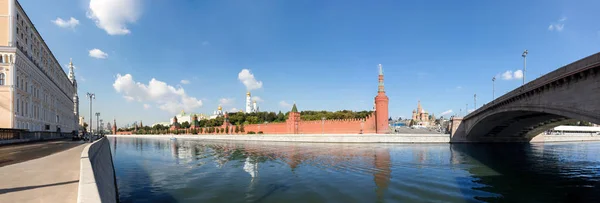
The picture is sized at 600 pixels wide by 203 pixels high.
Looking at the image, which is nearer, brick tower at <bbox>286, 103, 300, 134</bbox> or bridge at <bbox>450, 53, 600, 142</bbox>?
bridge at <bbox>450, 53, 600, 142</bbox>

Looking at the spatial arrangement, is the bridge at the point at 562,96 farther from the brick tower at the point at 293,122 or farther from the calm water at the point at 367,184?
the brick tower at the point at 293,122

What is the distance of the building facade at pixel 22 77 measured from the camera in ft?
107

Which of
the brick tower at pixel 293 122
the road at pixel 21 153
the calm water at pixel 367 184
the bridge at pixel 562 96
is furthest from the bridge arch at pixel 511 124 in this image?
the brick tower at pixel 293 122

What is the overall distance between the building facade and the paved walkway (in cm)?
3074

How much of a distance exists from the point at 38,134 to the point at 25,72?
750 centimetres

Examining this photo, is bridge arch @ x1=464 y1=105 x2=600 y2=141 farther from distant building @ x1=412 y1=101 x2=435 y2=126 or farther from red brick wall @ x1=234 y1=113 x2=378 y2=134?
distant building @ x1=412 y1=101 x2=435 y2=126

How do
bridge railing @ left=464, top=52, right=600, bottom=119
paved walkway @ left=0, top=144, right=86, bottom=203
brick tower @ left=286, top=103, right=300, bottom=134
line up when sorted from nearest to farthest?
paved walkway @ left=0, top=144, right=86, bottom=203 < bridge railing @ left=464, top=52, right=600, bottom=119 < brick tower @ left=286, top=103, right=300, bottom=134

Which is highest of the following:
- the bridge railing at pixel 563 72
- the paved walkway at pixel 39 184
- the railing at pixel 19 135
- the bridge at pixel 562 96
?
the bridge railing at pixel 563 72

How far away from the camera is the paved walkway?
6.13m

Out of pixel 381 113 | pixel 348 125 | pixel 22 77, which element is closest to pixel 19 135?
pixel 22 77

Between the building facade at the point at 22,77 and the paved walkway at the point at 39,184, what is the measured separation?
30743 millimetres

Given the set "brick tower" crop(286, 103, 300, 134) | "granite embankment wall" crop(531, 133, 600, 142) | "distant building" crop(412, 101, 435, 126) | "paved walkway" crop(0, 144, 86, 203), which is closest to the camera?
"paved walkway" crop(0, 144, 86, 203)

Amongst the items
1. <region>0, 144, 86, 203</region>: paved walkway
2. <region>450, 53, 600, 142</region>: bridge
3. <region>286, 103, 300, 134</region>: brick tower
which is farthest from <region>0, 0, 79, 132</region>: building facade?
<region>450, 53, 600, 142</region>: bridge

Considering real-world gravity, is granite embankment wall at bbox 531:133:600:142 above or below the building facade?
below
